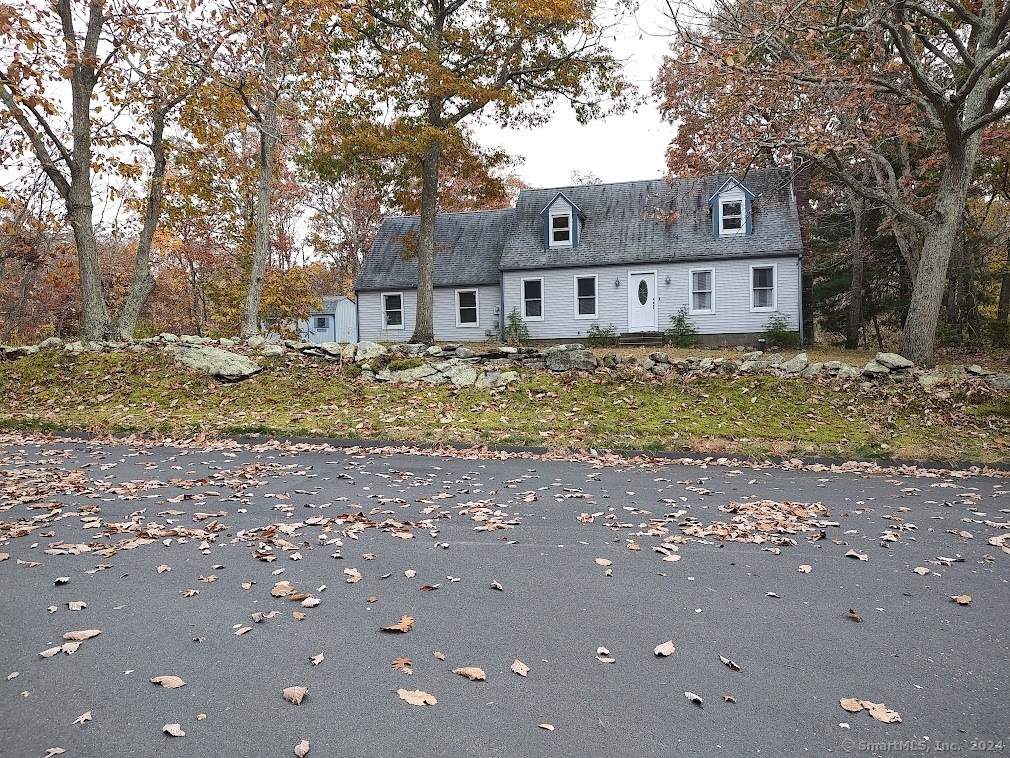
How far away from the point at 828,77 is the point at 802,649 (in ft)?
31.0

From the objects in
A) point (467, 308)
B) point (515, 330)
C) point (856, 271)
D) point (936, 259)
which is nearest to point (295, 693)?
point (936, 259)

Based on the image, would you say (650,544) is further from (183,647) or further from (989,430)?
(989,430)

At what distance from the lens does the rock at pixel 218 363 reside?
42.1ft

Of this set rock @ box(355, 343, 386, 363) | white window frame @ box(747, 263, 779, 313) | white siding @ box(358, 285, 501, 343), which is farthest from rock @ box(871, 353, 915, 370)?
white siding @ box(358, 285, 501, 343)

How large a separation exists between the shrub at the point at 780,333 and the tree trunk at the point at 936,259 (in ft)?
26.4

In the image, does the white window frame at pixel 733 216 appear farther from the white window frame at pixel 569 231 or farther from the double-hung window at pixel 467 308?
the double-hung window at pixel 467 308

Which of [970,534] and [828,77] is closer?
[970,534]

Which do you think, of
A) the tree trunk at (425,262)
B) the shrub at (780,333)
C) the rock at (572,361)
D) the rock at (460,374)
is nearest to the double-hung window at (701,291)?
the shrub at (780,333)

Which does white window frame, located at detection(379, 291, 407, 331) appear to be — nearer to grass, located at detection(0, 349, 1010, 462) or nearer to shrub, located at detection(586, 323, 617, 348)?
shrub, located at detection(586, 323, 617, 348)

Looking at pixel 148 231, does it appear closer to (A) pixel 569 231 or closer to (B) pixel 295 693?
(A) pixel 569 231

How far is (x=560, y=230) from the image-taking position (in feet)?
81.5

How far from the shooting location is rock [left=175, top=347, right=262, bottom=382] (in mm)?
12830

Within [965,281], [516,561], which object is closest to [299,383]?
[516,561]

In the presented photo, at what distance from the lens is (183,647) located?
3.24 meters
